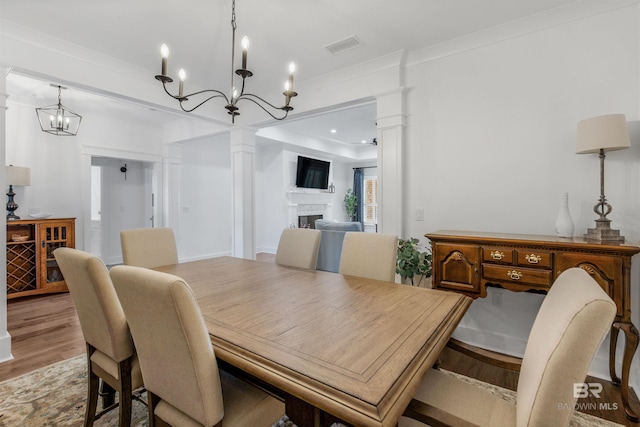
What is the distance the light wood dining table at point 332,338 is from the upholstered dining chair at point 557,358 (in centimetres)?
24

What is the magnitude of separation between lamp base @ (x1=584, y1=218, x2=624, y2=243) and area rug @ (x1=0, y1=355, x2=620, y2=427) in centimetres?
105

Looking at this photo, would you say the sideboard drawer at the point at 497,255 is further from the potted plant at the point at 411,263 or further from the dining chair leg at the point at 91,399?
the dining chair leg at the point at 91,399

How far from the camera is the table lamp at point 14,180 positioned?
3826mm

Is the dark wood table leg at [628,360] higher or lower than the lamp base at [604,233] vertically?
lower

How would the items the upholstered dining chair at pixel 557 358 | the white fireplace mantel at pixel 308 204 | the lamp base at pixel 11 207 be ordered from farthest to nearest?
the white fireplace mantel at pixel 308 204 → the lamp base at pixel 11 207 → the upholstered dining chair at pixel 557 358

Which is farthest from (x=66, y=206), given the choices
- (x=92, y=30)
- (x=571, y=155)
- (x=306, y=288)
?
(x=571, y=155)

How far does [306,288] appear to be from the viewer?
1798 millimetres

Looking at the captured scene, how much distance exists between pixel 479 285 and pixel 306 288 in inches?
50.8

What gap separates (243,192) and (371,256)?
2.69m

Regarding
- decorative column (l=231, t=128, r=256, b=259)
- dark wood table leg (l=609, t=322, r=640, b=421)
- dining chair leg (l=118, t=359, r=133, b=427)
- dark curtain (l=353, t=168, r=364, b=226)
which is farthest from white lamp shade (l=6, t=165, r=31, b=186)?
dark curtain (l=353, t=168, r=364, b=226)

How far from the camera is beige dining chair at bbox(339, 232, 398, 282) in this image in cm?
215

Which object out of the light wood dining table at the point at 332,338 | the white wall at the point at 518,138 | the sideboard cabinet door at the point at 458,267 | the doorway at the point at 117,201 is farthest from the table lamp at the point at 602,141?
the doorway at the point at 117,201

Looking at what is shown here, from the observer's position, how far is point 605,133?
1925 mm

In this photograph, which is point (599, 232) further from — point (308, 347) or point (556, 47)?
point (308, 347)
